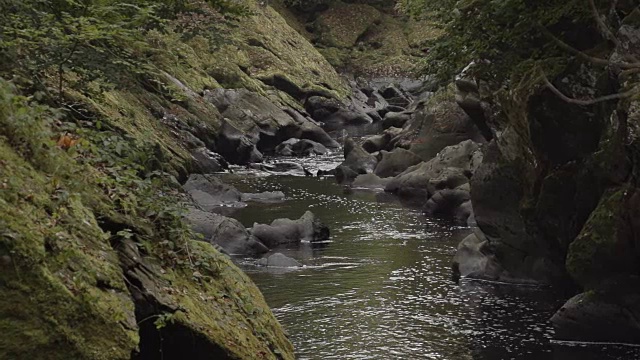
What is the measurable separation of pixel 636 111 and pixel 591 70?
103 inches

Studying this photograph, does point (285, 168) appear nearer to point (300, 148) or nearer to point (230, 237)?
point (300, 148)

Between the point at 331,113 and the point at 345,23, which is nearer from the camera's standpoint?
the point at 331,113

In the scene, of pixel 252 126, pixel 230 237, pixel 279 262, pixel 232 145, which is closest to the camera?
pixel 279 262

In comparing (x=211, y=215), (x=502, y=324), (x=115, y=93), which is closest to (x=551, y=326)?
(x=502, y=324)

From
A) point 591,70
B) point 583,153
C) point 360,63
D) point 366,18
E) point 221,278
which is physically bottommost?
point 221,278

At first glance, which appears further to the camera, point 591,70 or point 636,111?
point 591,70

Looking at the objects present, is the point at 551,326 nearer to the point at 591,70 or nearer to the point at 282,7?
the point at 591,70

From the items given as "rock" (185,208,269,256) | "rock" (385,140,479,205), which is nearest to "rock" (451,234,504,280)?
"rock" (185,208,269,256)

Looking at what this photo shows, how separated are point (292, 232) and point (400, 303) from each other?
5.84 m

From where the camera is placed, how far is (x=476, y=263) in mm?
17359

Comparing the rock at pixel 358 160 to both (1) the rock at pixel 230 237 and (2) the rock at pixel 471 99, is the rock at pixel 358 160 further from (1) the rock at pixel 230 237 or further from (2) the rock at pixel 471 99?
(1) the rock at pixel 230 237

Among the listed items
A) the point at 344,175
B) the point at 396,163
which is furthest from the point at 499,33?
the point at 396,163

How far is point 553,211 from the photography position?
601 inches

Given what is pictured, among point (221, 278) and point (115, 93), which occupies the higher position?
point (115, 93)
